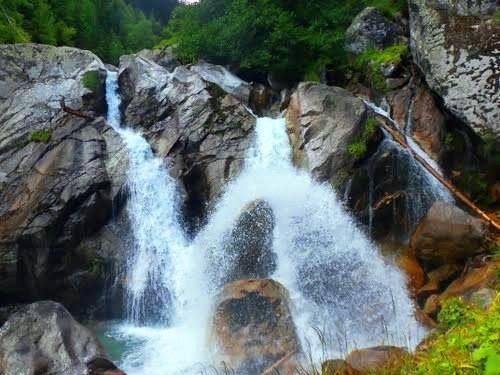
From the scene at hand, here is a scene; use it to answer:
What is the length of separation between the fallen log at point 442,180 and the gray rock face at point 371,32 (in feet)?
13.0

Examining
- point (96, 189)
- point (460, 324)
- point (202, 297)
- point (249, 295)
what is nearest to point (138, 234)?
point (96, 189)

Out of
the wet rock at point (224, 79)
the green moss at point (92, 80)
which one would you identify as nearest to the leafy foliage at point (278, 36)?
the wet rock at point (224, 79)

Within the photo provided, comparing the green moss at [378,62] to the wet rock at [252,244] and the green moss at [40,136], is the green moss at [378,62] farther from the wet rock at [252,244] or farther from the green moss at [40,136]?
the green moss at [40,136]

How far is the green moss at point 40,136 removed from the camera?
468 inches

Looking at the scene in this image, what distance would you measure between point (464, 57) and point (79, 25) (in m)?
18.2

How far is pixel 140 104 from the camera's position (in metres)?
14.2

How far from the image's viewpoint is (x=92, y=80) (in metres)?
14.5

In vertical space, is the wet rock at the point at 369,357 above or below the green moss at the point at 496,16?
below

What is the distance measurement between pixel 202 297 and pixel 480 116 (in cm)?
770

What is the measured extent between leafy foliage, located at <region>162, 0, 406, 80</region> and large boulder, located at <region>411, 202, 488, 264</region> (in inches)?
288

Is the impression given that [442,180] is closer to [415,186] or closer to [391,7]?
[415,186]

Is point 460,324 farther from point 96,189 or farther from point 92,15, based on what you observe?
point 92,15

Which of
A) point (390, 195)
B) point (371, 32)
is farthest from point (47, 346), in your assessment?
point (371, 32)

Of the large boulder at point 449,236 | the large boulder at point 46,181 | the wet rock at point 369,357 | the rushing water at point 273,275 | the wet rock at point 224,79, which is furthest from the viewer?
the wet rock at point 224,79
